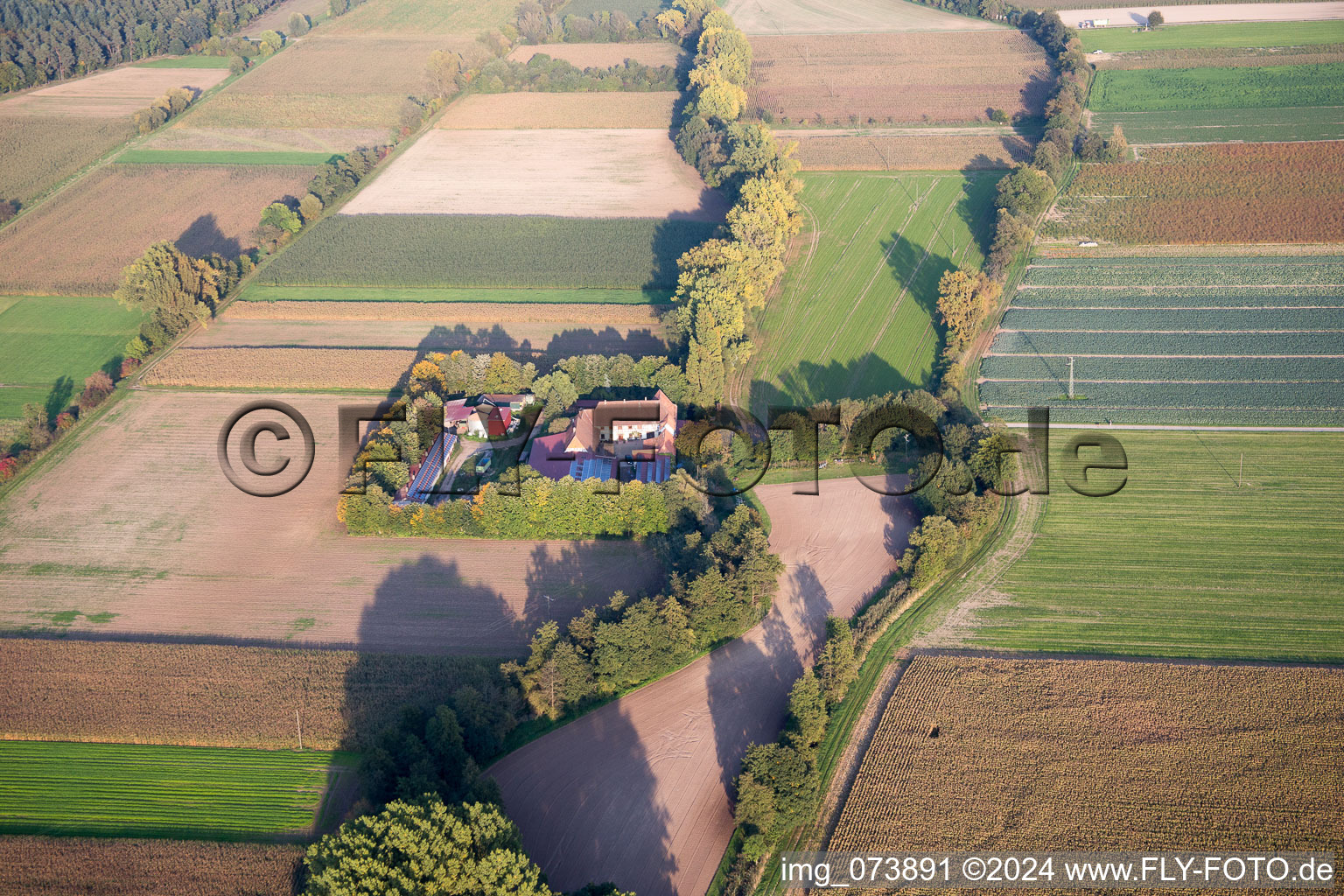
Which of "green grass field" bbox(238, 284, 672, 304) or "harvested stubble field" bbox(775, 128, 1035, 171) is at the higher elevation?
"harvested stubble field" bbox(775, 128, 1035, 171)

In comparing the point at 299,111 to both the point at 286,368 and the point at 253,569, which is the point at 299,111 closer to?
the point at 286,368

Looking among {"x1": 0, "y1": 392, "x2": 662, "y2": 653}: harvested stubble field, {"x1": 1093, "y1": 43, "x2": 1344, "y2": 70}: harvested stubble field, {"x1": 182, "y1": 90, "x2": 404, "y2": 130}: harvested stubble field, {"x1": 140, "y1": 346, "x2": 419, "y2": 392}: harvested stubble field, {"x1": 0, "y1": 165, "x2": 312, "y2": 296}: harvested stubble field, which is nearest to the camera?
{"x1": 0, "y1": 392, "x2": 662, "y2": 653}: harvested stubble field

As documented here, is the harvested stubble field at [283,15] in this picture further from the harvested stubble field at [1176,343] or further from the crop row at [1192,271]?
the harvested stubble field at [1176,343]

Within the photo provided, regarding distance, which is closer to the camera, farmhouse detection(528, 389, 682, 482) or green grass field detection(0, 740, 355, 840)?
green grass field detection(0, 740, 355, 840)

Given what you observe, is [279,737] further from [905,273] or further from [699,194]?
[699,194]

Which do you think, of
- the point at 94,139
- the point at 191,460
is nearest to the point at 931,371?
the point at 191,460

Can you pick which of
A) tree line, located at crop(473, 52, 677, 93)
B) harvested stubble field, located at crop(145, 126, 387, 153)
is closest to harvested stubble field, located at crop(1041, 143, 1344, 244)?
tree line, located at crop(473, 52, 677, 93)

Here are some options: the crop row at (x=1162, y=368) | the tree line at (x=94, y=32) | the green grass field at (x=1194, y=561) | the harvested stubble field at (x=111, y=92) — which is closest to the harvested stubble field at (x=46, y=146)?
the harvested stubble field at (x=111, y=92)

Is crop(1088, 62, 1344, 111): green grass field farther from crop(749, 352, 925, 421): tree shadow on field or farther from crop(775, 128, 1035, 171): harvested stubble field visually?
crop(749, 352, 925, 421): tree shadow on field
